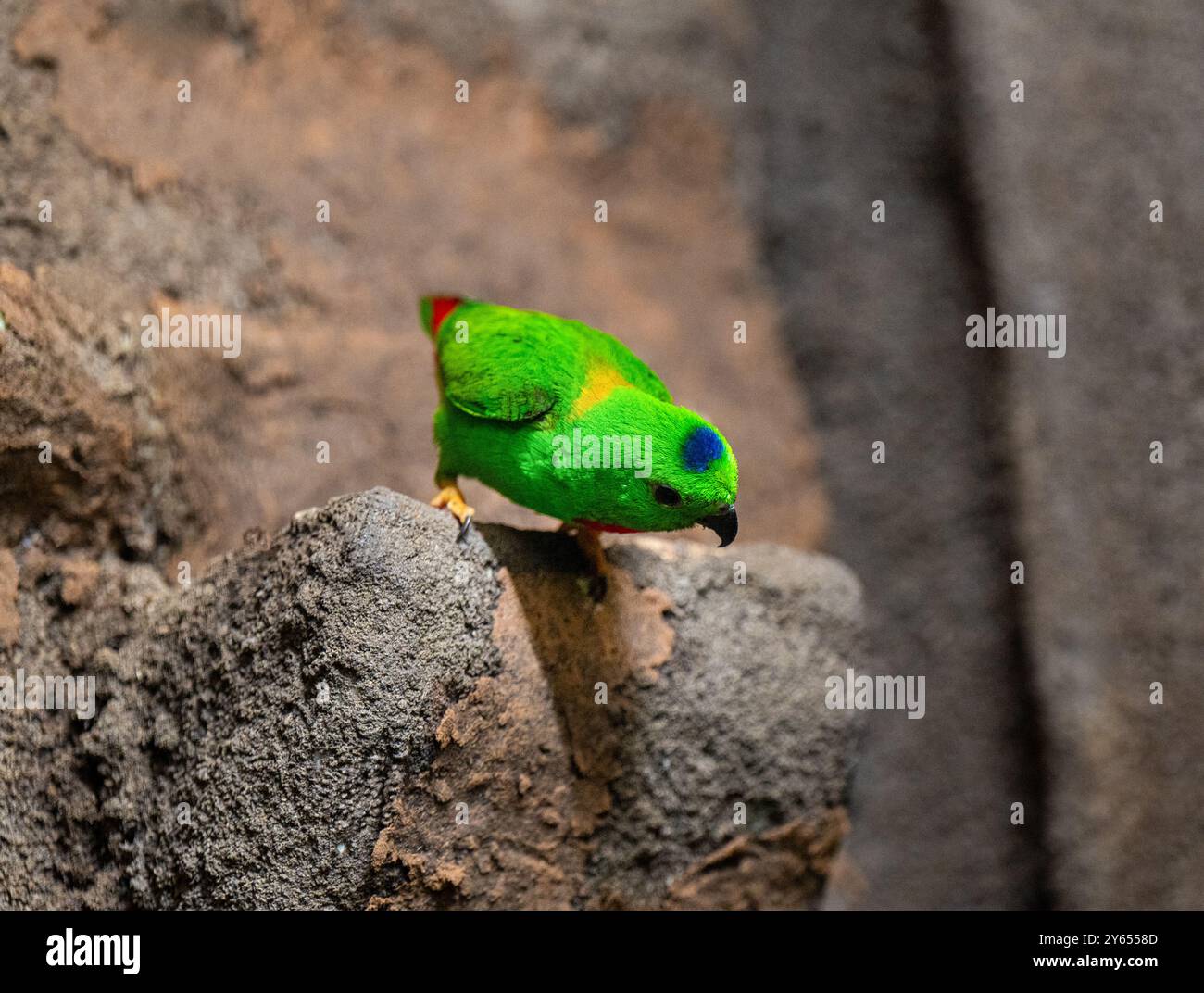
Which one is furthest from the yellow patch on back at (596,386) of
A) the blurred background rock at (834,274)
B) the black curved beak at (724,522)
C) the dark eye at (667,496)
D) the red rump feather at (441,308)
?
the blurred background rock at (834,274)

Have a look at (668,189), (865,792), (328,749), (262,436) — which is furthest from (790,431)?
(328,749)

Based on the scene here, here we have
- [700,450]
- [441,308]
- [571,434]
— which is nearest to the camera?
[700,450]

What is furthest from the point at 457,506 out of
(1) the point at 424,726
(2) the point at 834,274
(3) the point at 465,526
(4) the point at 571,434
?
(2) the point at 834,274

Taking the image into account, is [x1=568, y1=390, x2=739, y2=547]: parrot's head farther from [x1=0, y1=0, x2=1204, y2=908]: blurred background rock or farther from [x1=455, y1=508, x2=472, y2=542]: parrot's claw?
[x1=0, y1=0, x2=1204, y2=908]: blurred background rock

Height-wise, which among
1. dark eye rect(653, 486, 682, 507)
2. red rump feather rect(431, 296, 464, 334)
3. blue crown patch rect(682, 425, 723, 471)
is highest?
red rump feather rect(431, 296, 464, 334)

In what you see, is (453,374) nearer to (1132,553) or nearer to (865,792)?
(865,792)

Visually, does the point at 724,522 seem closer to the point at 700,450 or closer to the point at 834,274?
the point at 700,450

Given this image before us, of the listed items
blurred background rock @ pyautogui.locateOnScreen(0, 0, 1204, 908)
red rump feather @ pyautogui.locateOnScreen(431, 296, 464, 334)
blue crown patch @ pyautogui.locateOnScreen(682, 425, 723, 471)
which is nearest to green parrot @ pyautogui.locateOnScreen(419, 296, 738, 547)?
Result: blue crown patch @ pyautogui.locateOnScreen(682, 425, 723, 471)
